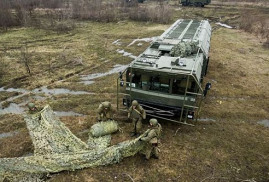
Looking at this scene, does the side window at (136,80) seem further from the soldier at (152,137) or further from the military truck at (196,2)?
the military truck at (196,2)

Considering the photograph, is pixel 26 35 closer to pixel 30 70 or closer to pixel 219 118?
pixel 30 70

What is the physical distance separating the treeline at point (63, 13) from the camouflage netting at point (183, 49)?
21.1 metres

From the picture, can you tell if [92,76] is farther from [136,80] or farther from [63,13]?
[63,13]

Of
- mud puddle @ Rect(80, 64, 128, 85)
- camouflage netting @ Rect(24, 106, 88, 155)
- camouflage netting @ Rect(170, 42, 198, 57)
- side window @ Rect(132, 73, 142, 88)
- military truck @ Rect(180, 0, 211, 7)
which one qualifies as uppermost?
military truck @ Rect(180, 0, 211, 7)

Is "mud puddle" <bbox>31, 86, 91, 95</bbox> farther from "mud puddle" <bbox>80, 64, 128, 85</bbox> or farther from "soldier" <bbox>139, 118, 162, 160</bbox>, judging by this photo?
"soldier" <bbox>139, 118, 162, 160</bbox>

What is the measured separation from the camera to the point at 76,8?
34219 mm

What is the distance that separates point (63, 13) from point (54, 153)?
29.8 m

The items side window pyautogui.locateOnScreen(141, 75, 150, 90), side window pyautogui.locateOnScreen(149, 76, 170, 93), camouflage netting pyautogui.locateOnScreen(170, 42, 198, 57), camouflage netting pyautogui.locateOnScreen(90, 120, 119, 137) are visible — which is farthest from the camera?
camouflage netting pyautogui.locateOnScreen(170, 42, 198, 57)

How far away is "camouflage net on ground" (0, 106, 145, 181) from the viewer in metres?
6.70

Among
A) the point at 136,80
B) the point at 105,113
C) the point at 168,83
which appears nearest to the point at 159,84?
the point at 168,83

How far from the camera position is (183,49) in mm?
9758

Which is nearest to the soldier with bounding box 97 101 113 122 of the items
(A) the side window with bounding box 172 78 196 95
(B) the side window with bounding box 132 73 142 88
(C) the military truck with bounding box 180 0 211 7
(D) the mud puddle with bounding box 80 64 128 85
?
(B) the side window with bounding box 132 73 142 88

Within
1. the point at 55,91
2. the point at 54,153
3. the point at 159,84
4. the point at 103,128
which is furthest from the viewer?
the point at 55,91

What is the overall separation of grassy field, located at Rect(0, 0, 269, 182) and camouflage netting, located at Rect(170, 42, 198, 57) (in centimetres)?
302
